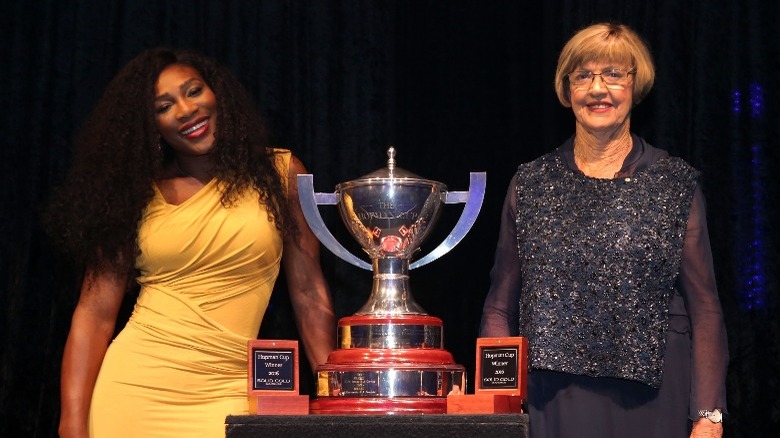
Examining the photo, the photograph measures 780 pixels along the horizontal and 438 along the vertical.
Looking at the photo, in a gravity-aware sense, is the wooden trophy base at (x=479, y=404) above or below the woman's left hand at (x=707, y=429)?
above

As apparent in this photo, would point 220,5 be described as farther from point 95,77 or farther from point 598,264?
point 598,264

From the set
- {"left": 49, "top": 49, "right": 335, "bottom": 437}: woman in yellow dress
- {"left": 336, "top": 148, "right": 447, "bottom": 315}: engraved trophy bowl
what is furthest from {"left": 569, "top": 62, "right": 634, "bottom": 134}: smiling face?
{"left": 49, "top": 49, "right": 335, "bottom": 437}: woman in yellow dress

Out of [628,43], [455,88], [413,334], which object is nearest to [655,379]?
[413,334]

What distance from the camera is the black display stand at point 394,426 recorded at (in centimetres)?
191

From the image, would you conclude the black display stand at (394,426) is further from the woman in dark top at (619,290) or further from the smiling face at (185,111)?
the smiling face at (185,111)

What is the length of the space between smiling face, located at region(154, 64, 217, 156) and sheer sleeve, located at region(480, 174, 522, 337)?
0.66m

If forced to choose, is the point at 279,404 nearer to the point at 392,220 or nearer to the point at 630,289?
the point at 392,220

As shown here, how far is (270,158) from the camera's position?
8.90 ft

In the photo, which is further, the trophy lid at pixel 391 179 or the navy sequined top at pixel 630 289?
the navy sequined top at pixel 630 289

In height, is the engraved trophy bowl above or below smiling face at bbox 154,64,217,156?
below

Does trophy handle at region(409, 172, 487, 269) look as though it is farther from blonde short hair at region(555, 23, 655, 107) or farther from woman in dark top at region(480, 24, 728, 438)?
blonde short hair at region(555, 23, 655, 107)

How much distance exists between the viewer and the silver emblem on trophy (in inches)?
81.3

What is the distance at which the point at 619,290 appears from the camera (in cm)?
234

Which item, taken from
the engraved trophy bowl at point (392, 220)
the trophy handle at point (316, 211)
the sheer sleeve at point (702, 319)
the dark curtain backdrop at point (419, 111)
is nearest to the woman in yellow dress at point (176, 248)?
the trophy handle at point (316, 211)
